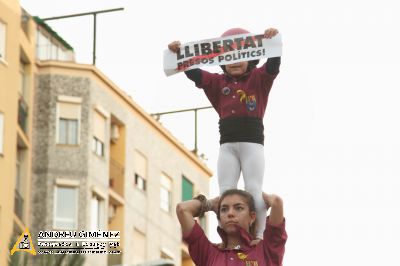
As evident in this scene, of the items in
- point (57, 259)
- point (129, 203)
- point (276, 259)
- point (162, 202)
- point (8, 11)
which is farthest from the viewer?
point (162, 202)

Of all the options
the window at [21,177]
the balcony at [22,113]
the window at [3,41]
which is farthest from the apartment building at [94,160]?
the window at [3,41]

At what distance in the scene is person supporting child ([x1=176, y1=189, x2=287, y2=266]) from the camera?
15.1 meters

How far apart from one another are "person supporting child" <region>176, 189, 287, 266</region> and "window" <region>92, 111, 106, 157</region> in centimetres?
4270

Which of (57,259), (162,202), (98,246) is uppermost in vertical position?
(162,202)

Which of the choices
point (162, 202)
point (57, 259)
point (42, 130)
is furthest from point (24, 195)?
point (57, 259)

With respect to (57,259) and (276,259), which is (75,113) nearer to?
(57,259)

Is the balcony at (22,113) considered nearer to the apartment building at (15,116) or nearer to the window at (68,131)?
the apartment building at (15,116)

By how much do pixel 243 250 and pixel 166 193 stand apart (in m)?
51.0

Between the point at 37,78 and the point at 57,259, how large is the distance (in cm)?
3502

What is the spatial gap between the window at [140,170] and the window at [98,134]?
3637mm

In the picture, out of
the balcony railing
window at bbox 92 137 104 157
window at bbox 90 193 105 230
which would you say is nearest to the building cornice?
window at bbox 92 137 104 157

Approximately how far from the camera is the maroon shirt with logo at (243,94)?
50.5 ft

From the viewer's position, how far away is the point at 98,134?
58.7 m

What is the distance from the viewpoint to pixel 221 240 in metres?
15.3
